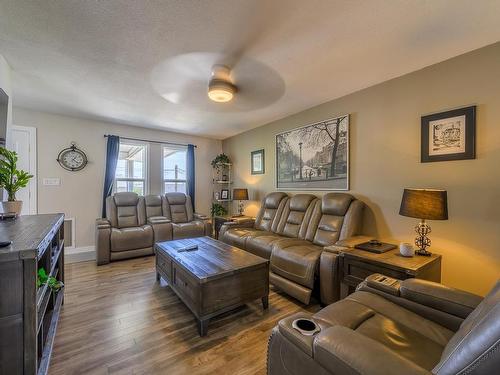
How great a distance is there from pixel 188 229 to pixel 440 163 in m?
3.92

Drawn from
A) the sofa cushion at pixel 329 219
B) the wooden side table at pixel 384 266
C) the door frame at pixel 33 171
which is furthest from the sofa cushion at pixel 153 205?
the wooden side table at pixel 384 266

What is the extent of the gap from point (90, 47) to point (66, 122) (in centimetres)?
274

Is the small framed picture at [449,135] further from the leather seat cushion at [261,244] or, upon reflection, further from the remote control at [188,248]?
the remote control at [188,248]

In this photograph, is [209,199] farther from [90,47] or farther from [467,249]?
[467,249]

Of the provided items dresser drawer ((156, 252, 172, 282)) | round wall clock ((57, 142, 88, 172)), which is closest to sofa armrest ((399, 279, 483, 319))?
dresser drawer ((156, 252, 172, 282))

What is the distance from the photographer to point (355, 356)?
817 millimetres

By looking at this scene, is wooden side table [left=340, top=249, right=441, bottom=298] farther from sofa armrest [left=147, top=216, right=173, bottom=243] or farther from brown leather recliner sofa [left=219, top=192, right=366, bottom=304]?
sofa armrest [left=147, top=216, right=173, bottom=243]

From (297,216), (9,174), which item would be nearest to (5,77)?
(9,174)

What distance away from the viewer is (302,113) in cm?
371

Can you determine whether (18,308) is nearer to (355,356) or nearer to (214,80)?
(355,356)

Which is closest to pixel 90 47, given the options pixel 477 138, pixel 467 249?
pixel 477 138

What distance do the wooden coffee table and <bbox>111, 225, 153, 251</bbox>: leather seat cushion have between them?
4.97ft

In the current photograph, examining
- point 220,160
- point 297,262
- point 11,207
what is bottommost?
point 297,262

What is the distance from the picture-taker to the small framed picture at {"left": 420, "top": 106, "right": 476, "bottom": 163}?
80.3 inches
